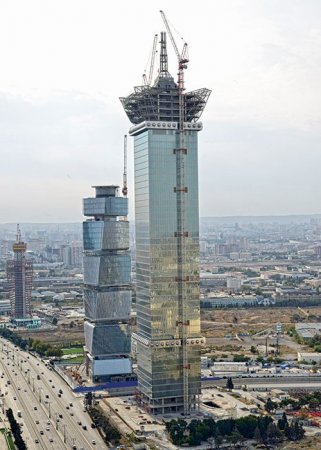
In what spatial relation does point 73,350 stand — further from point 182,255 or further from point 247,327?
point 182,255

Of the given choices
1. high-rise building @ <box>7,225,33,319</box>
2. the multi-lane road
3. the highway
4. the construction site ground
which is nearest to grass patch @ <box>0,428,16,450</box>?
the multi-lane road

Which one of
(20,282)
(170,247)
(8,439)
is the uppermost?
(170,247)

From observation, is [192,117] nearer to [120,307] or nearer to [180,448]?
[120,307]

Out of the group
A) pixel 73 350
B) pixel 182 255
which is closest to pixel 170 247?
pixel 182 255

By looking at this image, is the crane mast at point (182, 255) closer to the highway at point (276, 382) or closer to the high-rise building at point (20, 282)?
the highway at point (276, 382)

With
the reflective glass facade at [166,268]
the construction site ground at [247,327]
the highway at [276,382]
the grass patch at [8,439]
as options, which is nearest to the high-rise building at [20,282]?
the construction site ground at [247,327]

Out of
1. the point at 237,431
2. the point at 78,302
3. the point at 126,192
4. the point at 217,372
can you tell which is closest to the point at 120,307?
the point at 217,372

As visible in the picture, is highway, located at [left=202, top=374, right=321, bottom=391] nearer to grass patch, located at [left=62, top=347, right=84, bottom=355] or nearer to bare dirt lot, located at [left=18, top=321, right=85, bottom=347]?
grass patch, located at [left=62, top=347, right=84, bottom=355]
